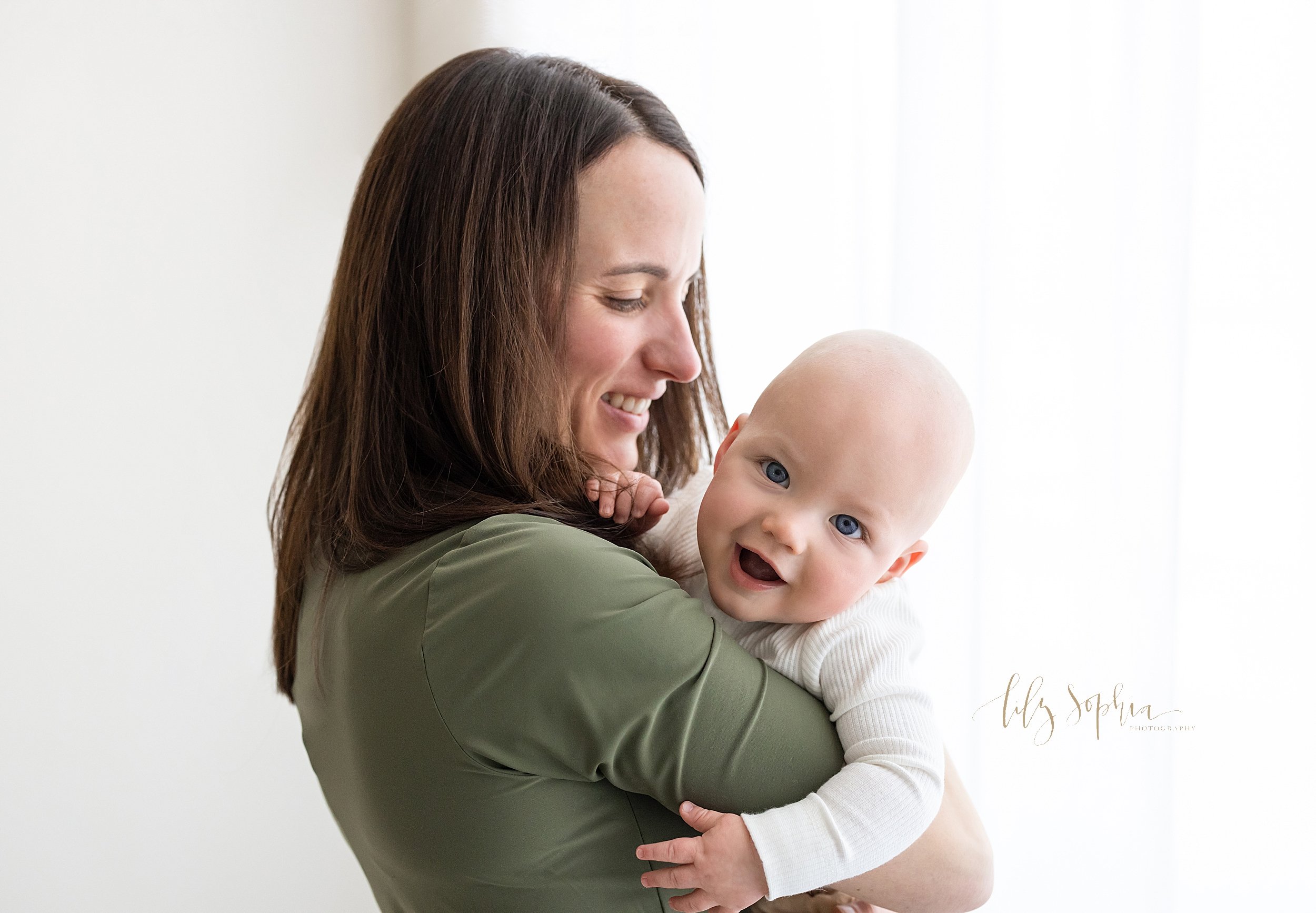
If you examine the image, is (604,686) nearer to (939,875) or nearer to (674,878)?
(674,878)

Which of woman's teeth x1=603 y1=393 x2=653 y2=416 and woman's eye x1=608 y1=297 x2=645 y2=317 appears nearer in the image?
woman's eye x1=608 y1=297 x2=645 y2=317

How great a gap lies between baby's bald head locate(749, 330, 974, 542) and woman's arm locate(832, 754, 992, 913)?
0.95 ft

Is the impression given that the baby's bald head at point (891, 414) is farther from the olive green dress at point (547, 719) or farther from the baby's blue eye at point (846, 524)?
the olive green dress at point (547, 719)

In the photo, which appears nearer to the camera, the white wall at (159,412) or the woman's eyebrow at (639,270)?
the woman's eyebrow at (639,270)

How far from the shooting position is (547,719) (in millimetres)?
872

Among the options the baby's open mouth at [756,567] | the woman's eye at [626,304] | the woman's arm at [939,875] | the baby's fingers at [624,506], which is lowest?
the woman's arm at [939,875]

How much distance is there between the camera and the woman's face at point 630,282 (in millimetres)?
1198

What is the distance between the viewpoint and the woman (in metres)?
0.88

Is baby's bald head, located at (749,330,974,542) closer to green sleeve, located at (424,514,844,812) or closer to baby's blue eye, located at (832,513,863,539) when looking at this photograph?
baby's blue eye, located at (832,513,863,539)

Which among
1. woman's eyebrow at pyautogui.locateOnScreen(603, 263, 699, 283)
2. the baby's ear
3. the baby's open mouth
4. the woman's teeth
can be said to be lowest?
the baby's ear

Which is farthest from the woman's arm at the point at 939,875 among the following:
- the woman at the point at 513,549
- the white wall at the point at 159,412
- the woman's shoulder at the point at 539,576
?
the white wall at the point at 159,412

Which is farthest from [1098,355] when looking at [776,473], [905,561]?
[776,473]

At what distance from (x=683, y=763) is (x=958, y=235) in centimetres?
113

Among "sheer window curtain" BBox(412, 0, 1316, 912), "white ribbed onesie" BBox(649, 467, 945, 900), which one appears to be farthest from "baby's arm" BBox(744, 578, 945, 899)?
"sheer window curtain" BBox(412, 0, 1316, 912)
